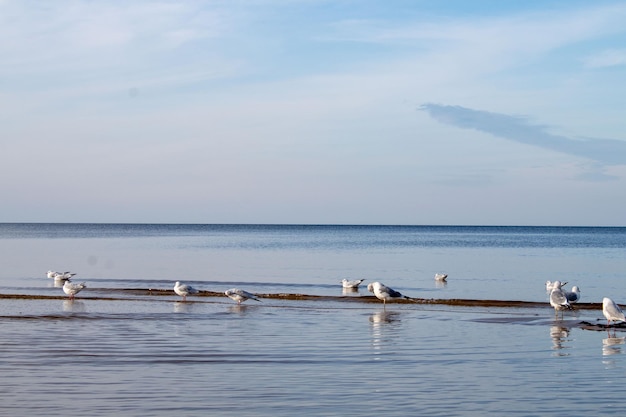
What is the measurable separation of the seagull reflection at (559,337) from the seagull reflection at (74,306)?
37.7 ft

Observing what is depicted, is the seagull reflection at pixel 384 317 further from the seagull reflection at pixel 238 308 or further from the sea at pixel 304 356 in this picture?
the seagull reflection at pixel 238 308

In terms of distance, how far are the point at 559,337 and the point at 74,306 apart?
13343 millimetres

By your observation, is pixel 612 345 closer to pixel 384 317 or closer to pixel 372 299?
pixel 384 317

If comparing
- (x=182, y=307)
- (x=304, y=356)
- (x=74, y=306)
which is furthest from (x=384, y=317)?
(x=74, y=306)

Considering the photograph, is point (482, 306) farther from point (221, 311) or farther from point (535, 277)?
point (535, 277)

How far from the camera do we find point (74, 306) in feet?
78.8

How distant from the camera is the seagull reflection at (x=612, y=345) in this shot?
14534mm

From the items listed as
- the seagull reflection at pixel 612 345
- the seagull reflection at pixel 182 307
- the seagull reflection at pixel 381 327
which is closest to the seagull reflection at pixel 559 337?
the seagull reflection at pixel 612 345

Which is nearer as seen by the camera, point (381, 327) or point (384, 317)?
point (381, 327)

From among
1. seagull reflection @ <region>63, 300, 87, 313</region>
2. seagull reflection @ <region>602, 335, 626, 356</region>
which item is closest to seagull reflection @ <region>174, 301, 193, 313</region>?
seagull reflection @ <region>63, 300, 87, 313</region>

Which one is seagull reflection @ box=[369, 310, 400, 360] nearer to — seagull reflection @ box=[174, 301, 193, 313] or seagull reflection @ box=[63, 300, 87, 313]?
seagull reflection @ box=[174, 301, 193, 313]

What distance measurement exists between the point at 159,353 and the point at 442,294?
18.7 meters

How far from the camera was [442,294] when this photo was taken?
31.2 m

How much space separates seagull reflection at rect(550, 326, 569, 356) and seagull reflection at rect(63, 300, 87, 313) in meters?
11.5
